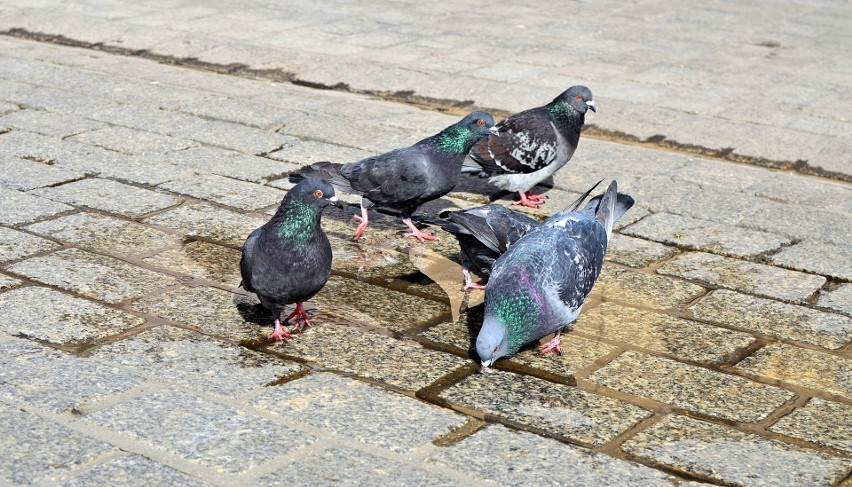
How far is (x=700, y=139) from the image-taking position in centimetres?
764

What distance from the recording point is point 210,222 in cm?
589

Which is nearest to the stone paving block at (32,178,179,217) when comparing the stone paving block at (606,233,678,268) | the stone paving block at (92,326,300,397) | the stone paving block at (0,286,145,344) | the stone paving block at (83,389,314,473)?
the stone paving block at (0,286,145,344)

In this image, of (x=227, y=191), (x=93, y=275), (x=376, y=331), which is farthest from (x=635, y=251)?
(x=93, y=275)

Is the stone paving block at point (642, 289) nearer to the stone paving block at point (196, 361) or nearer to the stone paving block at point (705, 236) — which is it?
the stone paving block at point (705, 236)

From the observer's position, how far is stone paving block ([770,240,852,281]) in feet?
18.0

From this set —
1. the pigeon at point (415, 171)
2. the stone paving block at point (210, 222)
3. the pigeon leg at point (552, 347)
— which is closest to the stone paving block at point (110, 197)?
the stone paving block at point (210, 222)

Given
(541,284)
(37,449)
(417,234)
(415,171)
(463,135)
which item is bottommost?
(37,449)

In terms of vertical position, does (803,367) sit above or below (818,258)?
below

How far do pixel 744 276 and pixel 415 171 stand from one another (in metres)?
1.72

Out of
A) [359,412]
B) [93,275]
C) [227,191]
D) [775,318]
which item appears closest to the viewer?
[359,412]

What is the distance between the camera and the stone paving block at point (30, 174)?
6.32 metres

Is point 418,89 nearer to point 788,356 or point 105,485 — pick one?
point 788,356

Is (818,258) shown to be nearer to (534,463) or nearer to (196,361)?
(534,463)

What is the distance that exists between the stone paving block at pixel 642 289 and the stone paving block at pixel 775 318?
0.36 feet
